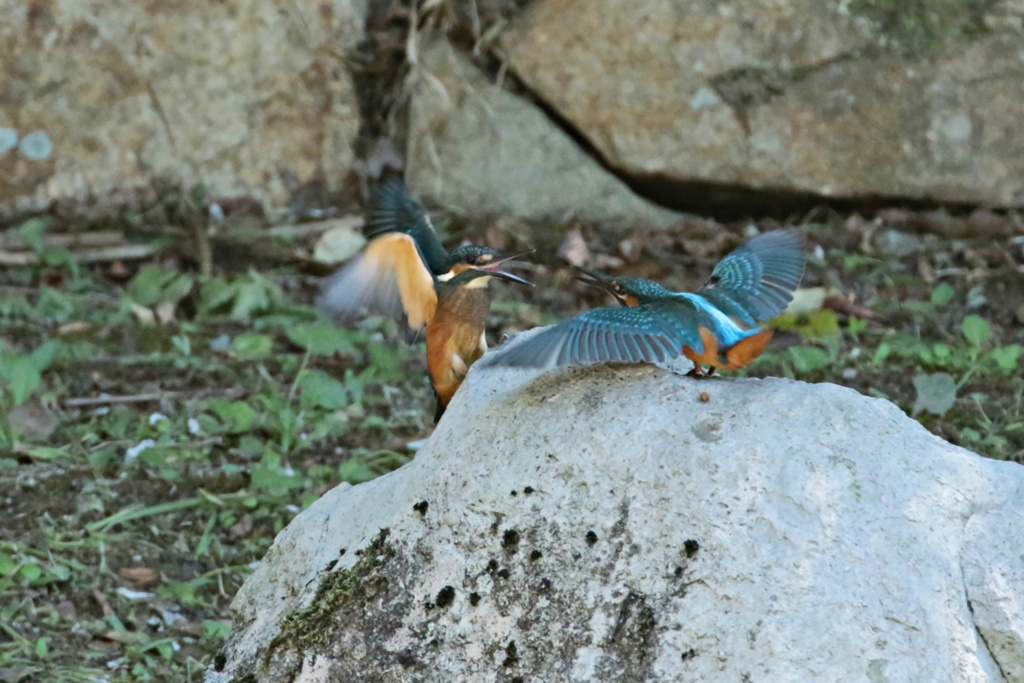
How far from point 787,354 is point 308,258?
7.64 feet

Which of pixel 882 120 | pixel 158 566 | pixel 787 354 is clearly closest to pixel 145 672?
pixel 158 566

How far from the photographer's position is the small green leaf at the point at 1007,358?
15.3 feet

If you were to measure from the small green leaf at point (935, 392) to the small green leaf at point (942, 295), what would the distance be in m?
1.30

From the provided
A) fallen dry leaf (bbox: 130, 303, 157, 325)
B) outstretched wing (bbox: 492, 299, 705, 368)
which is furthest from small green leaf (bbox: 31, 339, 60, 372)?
outstretched wing (bbox: 492, 299, 705, 368)

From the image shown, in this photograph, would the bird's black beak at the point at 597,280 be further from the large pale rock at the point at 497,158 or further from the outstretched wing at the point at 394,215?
the large pale rock at the point at 497,158

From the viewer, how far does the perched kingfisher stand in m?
3.58

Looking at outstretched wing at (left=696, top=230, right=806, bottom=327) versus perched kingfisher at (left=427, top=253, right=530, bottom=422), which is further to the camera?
perched kingfisher at (left=427, top=253, right=530, bottom=422)

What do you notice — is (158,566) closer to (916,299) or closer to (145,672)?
(145,672)

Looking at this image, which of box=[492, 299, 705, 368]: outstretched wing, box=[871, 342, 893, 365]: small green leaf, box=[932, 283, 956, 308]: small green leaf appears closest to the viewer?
box=[492, 299, 705, 368]: outstretched wing

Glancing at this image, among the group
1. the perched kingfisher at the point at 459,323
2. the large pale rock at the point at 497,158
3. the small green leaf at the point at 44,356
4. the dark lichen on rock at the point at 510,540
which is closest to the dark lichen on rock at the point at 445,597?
the dark lichen on rock at the point at 510,540

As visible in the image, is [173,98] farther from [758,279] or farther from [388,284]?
[758,279]

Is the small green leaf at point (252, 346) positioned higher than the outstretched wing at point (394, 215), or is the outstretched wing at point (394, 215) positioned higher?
the outstretched wing at point (394, 215)

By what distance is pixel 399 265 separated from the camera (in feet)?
12.1

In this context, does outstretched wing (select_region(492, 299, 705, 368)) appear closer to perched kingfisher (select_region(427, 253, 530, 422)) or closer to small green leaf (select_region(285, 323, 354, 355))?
perched kingfisher (select_region(427, 253, 530, 422))
